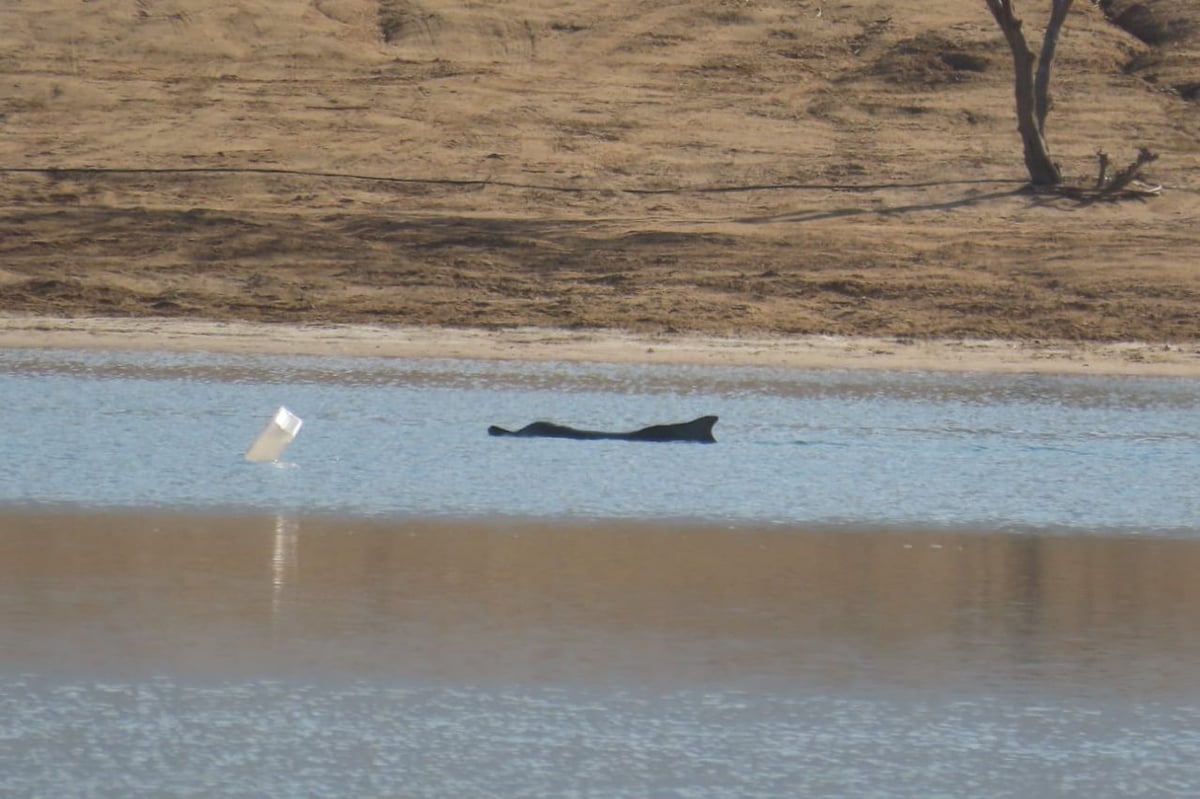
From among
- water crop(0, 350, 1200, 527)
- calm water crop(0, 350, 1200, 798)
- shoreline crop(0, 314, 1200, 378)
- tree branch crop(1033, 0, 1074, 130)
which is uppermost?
tree branch crop(1033, 0, 1074, 130)

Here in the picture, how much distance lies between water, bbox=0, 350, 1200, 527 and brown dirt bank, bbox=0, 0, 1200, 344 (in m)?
1.82

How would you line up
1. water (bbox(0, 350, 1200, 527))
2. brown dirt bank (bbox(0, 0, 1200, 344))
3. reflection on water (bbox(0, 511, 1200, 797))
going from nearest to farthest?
reflection on water (bbox(0, 511, 1200, 797)) < water (bbox(0, 350, 1200, 527)) < brown dirt bank (bbox(0, 0, 1200, 344))

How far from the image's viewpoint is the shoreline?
434 inches

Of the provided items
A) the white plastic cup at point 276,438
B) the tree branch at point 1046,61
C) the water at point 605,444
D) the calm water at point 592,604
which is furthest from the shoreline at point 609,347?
the tree branch at point 1046,61

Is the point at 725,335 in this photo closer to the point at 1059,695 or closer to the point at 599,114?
the point at 599,114

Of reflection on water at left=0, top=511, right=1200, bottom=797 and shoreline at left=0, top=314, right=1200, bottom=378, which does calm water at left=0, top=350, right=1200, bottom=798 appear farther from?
shoreline at left=0, top=314, right=1200, bottom=378

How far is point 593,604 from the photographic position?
513cm

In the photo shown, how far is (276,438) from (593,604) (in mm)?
2616

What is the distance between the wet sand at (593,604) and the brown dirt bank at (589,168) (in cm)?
596

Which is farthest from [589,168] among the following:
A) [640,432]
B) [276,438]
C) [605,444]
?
[276,438]

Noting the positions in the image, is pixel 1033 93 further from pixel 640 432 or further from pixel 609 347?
pixel 640 432

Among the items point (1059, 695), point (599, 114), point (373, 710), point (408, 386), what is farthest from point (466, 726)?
point (599, 114)

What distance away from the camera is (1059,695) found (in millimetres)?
4320

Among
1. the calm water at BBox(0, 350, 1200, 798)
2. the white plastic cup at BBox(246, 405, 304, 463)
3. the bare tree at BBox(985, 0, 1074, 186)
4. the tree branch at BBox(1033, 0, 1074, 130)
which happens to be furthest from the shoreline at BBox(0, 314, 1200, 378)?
the tree branch at BBox(1033, 0, 1074, 130)
